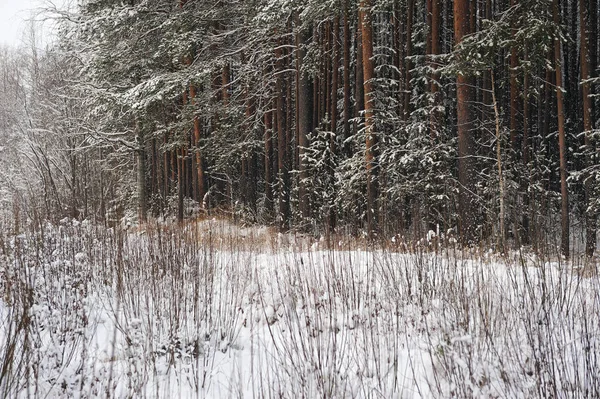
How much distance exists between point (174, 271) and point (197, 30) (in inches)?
403

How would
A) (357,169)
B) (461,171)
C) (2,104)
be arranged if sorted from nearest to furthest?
1. (461,171)
2. (357,169)
3. (2,104)

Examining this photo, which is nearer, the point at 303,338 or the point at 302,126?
the point at 303,338

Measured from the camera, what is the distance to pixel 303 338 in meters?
3.44

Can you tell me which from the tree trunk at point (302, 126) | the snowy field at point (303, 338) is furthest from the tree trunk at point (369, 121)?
the snowy field at point (303, 338)

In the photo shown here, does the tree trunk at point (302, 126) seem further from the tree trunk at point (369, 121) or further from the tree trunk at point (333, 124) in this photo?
the tree trunk at point (369, 121)

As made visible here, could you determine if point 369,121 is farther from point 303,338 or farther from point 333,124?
point 303,338

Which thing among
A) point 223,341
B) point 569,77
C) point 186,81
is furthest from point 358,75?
point 569,77

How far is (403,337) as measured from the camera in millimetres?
3684

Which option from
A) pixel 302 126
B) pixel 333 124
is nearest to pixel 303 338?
pixel 302 126

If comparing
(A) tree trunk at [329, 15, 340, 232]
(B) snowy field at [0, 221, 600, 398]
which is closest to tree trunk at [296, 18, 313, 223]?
(A) tree trunk at [329, 15, 340, 232]

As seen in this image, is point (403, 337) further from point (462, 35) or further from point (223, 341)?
point (462, 35)

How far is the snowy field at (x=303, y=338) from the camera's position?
247 cm

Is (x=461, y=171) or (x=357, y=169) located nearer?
(x=461, y=171)

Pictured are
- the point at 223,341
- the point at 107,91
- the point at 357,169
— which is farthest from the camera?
the point at 107,91
